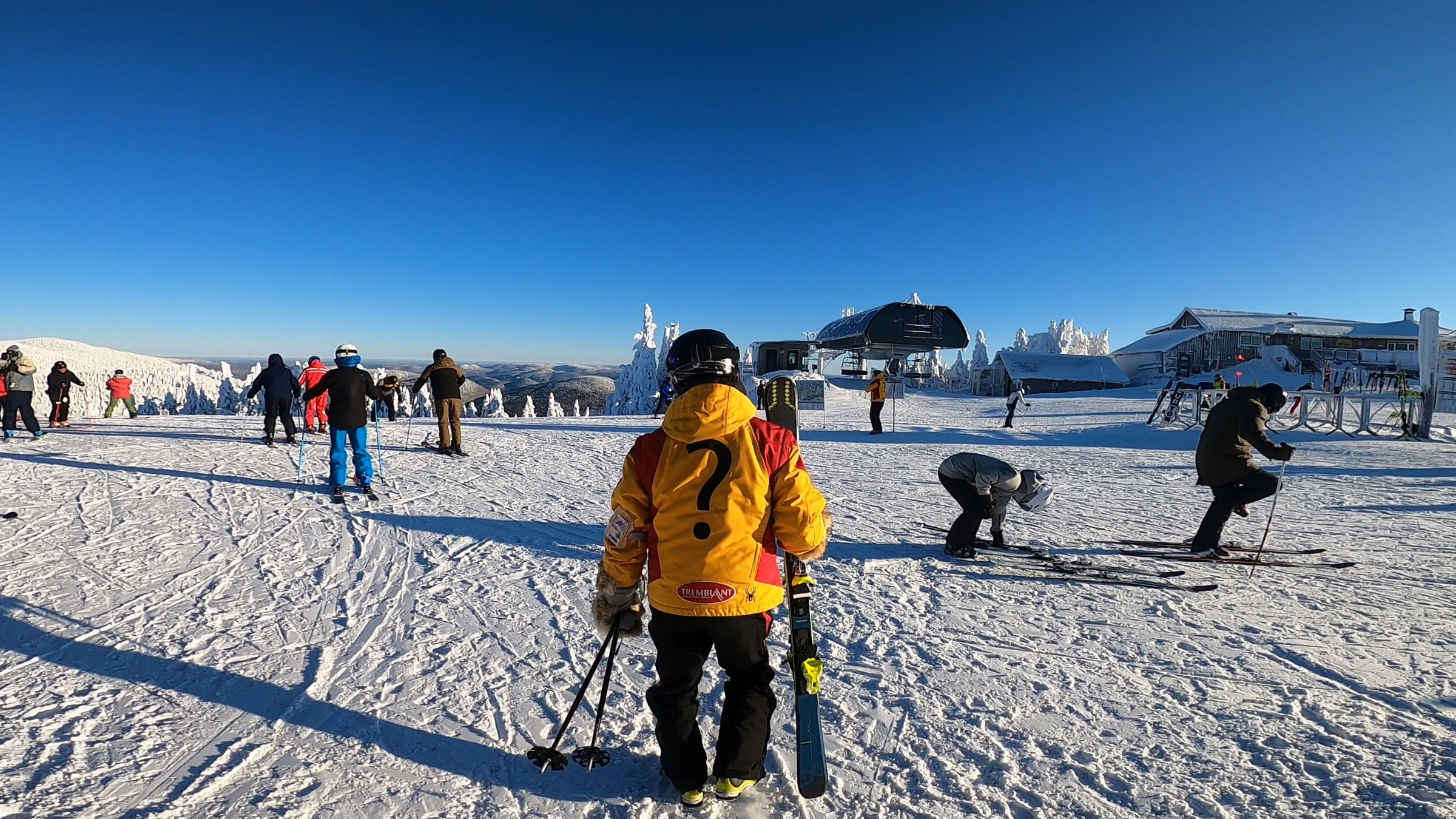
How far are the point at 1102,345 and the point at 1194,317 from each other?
157 ft

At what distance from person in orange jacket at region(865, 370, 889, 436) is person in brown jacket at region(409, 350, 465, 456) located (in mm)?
10151

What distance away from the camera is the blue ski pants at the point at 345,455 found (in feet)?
25.1

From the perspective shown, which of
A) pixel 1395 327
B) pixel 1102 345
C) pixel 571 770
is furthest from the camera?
pixel 1102 345

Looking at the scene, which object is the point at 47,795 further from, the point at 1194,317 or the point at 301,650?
the point at 1194,317

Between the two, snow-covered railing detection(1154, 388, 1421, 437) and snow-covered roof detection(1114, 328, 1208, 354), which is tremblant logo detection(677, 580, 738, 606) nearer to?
snow-covered railing detection(1154, 388, 1421, 437)

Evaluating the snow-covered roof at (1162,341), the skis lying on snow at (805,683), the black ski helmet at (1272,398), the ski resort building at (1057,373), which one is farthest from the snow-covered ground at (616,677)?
the snow-covered roof at (1162,341)

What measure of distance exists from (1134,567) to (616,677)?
4.84m

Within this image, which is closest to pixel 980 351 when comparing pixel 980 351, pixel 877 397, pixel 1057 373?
pixel 980 351

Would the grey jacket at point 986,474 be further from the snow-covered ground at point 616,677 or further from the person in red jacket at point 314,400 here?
the person in red jacket at point 314,400

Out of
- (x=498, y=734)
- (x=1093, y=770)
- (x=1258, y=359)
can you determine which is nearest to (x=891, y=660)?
(x=1093, y=770)

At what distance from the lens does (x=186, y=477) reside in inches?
344

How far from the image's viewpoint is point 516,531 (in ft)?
21.6

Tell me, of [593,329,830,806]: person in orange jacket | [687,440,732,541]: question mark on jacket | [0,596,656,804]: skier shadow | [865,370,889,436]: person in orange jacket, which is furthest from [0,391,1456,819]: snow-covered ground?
[865,370,889,436]: person in orange jacket

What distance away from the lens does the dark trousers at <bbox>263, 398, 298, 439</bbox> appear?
11.6 m
